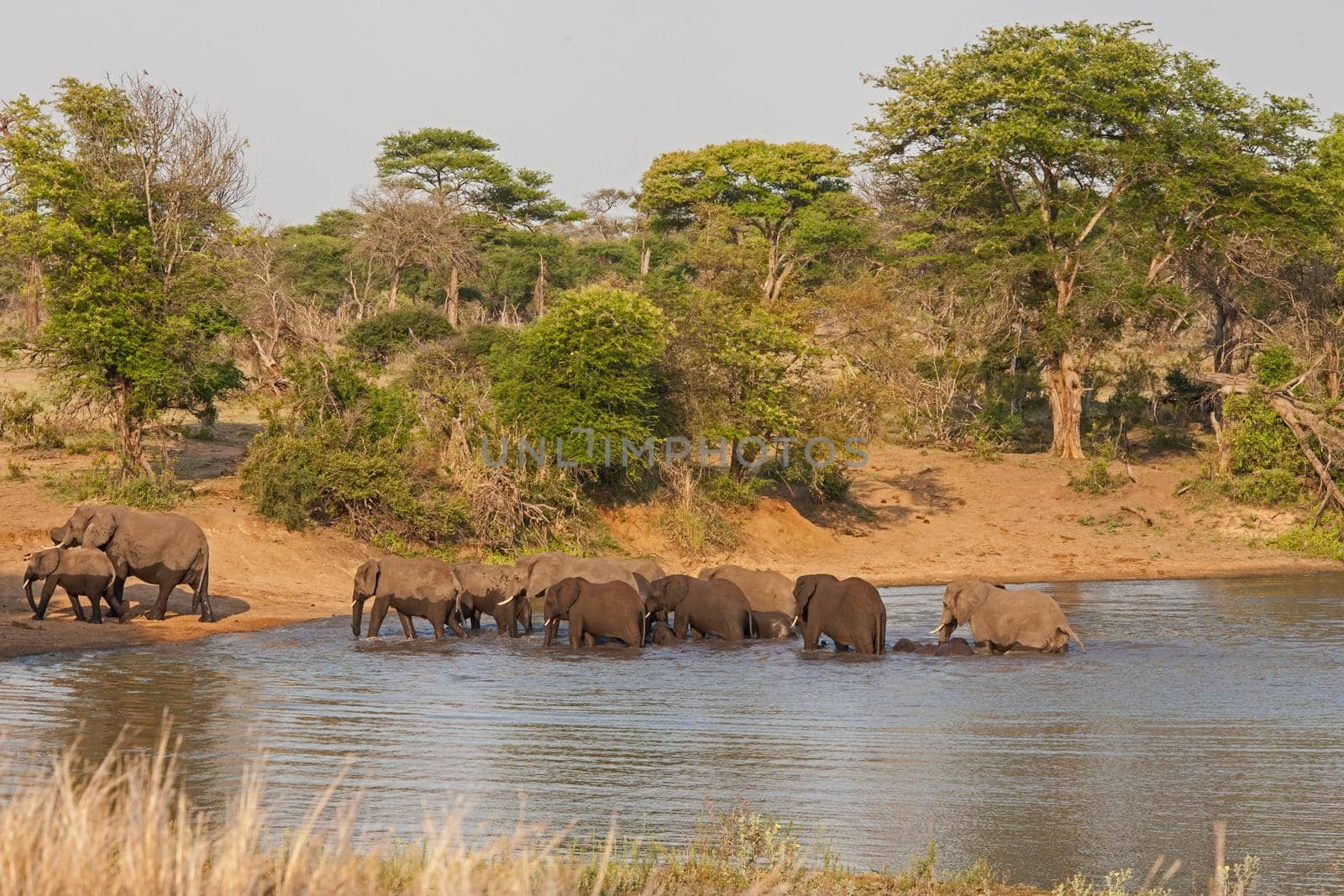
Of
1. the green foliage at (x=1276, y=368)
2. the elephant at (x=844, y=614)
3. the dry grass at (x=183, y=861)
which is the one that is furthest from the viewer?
the green foliage at (x=1276, y=368)

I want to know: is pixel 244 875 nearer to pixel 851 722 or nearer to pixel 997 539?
pixel 851 722

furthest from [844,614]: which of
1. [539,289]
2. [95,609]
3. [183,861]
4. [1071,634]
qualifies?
[539,289]

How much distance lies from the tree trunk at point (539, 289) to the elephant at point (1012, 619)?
31.5m

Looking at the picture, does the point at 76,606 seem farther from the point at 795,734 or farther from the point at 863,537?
the point at 863,537

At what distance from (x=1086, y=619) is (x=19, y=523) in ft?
47.9

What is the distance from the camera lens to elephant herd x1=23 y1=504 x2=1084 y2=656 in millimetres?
17344

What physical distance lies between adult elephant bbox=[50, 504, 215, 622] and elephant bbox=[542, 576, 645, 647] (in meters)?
4.36

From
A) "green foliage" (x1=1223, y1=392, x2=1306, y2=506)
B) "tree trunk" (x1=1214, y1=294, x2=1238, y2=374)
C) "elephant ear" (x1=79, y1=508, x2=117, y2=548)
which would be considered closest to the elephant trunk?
"elephant ear" (x1=79, y1=508, x2=117, y2=548)

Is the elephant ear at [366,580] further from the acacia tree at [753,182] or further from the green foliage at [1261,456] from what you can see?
the acacia tree at [753,182]

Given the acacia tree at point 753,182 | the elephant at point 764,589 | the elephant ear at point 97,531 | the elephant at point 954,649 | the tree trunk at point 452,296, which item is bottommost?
the elephant at point 954,649

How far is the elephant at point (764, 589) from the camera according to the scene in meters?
19.6

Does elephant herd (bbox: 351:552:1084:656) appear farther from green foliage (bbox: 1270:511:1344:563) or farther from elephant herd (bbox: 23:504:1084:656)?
green foliage (bbox: 1270:511:1344:563)

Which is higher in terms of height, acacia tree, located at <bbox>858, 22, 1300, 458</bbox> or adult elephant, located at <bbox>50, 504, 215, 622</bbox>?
acacia tree, located at <bbox>858, 22, 1300, 458</bbox>

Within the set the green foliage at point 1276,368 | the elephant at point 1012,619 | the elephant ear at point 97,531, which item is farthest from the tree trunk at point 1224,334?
the elephant ear at point 97,531
